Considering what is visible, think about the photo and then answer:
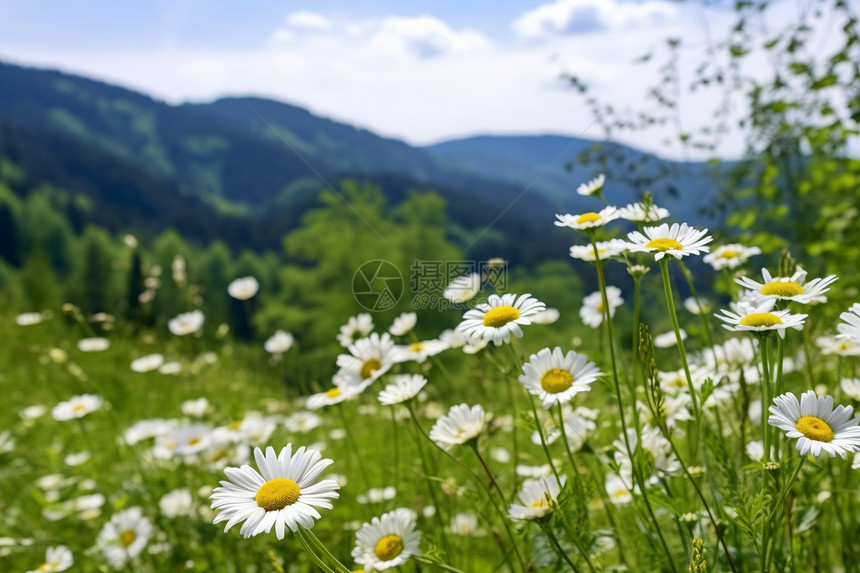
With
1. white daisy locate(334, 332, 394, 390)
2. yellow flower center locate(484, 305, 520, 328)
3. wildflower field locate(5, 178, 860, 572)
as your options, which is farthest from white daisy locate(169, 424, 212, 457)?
yellow flower center locate(484, 305, 520, 328)

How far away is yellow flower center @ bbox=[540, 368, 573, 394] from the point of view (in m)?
1.06

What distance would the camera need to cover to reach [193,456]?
2145mm

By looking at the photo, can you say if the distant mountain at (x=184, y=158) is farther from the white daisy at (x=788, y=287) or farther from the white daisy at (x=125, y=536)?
the white daisy at (x=788, y=287)

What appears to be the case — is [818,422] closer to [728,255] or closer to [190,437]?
[728,255]

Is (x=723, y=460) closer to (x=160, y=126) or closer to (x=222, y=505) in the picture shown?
(x=222, y=505)

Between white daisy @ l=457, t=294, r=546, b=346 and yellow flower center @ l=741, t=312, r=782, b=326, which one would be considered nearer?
yellow flower center @ l=741, t=312, r=782, b=326

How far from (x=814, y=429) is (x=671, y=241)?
1.13ft

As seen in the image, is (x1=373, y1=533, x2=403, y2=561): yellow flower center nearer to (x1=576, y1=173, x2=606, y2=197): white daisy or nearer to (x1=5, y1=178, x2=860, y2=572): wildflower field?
(x1=5, y1=178, x2=860, y2=572): wildflower field

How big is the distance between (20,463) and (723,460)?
9.69ft

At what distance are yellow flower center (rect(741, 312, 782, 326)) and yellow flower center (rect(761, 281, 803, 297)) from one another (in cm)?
10

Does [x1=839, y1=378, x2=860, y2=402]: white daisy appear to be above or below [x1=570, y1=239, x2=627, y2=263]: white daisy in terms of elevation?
below

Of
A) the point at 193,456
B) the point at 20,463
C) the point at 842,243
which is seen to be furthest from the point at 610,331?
the point at 20,463

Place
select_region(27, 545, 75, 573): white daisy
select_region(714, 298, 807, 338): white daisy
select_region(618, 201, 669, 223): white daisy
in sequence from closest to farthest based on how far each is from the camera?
select_region(714, 298, 807, 338): white daisy < select_region(618, 201, 669, 223): white daisy < select_region(27, 545, 75, 573): white daisy

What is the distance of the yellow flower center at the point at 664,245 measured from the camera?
0.98 meters
